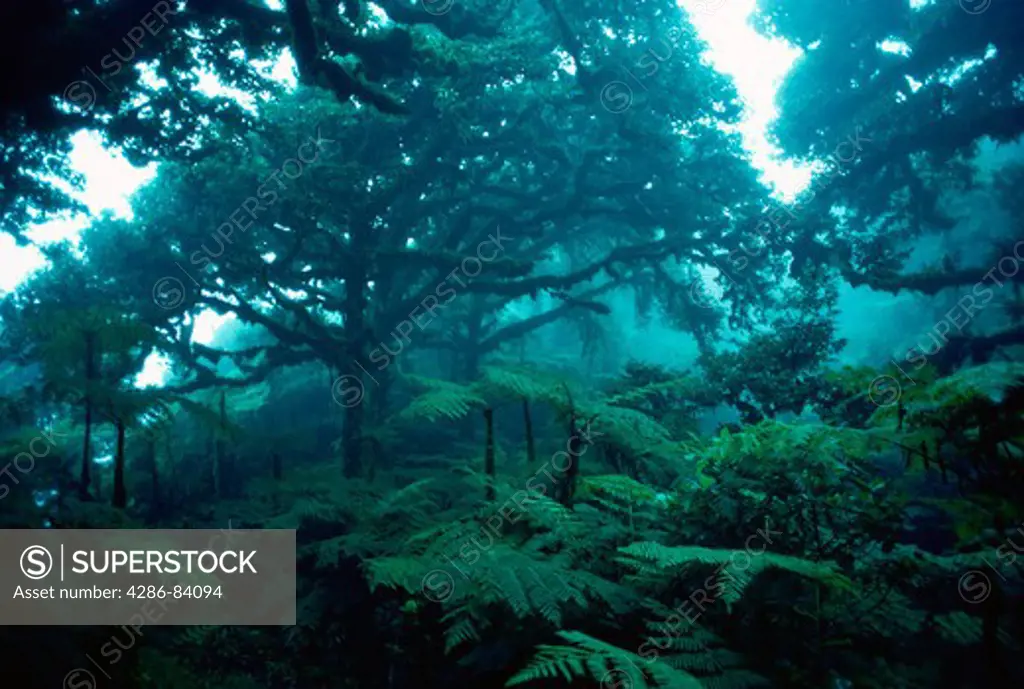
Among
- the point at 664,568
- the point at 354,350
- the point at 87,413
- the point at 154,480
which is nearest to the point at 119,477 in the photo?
the point at 87,413

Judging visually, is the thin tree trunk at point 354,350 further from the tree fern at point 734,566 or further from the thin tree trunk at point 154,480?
the tree fern at point 734,566

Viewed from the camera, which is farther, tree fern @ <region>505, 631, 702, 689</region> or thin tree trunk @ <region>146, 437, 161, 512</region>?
thin tree trunk @ <region>146, 437, 161, 512</region>

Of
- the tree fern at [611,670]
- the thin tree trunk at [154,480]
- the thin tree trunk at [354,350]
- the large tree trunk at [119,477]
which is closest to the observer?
the tree fern at [611,670]

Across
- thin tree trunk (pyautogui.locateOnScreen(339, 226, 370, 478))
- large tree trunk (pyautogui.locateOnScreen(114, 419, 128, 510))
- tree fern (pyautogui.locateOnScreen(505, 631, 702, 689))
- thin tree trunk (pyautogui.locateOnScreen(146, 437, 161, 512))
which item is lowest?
tree fern (pyautogui.locateOnScreen(505, 631, 702, 689))

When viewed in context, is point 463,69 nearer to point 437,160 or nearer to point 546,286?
point 437,160

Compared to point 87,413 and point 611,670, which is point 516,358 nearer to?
point 87,413

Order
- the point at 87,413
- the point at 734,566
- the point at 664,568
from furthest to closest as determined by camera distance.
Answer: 1. the point at 87,413
2. the point at 664,568
3. the point at 734,566

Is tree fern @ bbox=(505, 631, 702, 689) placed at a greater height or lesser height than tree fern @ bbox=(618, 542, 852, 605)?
lesser

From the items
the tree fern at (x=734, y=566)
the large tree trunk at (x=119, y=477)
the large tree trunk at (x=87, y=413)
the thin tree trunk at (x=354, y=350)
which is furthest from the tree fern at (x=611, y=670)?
the thin tree trunk at (x=354, y=350)

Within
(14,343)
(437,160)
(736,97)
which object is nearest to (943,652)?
(437,160)

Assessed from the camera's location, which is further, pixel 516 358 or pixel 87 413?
pixel 516 358

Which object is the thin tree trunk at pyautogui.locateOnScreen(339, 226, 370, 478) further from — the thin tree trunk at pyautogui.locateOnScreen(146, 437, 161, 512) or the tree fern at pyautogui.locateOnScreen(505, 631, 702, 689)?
the tree fern at pyautogui.locateOnScreen(505, 631, 702, 689)

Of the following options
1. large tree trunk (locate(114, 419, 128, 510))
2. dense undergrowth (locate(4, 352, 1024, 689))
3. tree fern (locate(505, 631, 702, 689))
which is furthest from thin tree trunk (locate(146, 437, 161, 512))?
tree fern (locate(505, 631, 702, 689))

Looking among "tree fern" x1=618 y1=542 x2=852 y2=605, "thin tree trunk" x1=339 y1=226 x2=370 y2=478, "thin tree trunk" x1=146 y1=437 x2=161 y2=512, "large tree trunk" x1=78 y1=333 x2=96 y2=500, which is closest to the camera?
"tree fern" x1=618 y1=542 x2=852 y2=605
